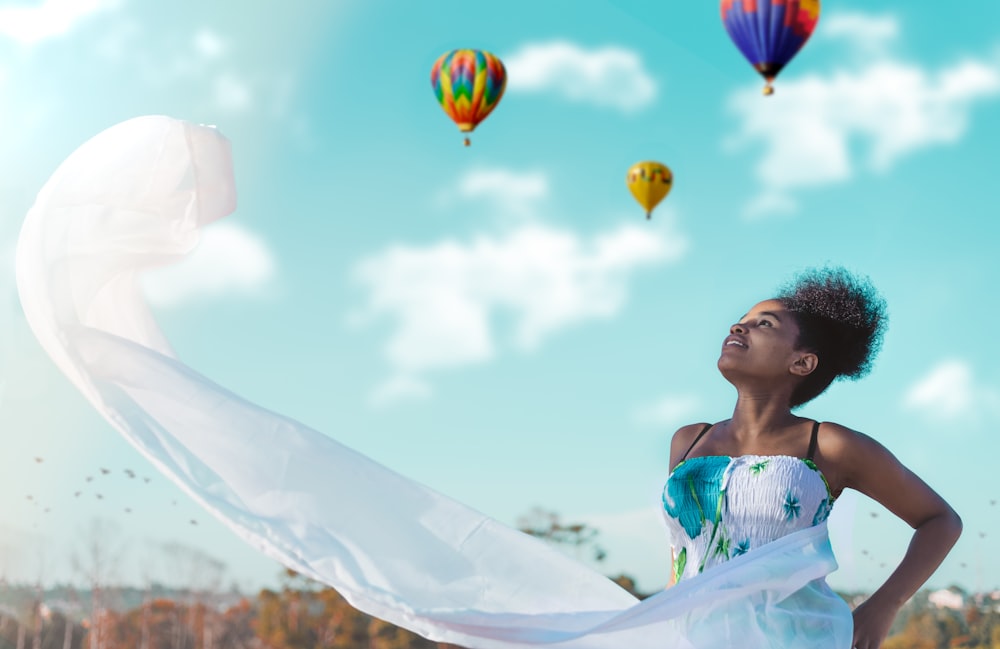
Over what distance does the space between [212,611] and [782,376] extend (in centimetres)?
4804

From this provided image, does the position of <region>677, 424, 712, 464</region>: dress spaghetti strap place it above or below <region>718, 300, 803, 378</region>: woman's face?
below

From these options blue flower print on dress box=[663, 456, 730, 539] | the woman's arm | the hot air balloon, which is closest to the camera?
the woman's arm

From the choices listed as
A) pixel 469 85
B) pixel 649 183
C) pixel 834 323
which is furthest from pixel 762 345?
pixel 649 183

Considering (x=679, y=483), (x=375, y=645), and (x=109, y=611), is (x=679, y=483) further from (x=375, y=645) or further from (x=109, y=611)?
(x=109, y=611)

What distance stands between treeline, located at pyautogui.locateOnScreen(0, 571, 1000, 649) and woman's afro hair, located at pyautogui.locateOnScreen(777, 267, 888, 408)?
39.9 m

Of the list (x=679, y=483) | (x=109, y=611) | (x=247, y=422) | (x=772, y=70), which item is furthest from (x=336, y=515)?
(x=109, y=611)

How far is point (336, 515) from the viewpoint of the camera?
308cm

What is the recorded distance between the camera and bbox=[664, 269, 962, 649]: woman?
120 inches

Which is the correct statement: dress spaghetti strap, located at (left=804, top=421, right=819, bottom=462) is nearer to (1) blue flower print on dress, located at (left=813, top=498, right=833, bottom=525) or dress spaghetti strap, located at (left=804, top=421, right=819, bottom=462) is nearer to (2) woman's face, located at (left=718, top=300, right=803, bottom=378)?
(1) blue flower print on dress, located at (left=813, top=498, right=833, bottom=525)

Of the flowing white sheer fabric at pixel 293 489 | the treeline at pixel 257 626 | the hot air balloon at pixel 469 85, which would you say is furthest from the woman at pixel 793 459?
the treeline at pixel 257 626

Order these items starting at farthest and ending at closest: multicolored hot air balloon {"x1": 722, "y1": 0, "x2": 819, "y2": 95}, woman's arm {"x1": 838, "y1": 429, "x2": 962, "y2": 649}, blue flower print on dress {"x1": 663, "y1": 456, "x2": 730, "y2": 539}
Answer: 1. multicolored hot air balloon {"x1": 722, "y1": 0, "x2": 819, "y2": 95}
2. blue flower print on dress {"x1": 663, "y1": 456, "x2": 730, "y2": 539}
3. woman's arm {"x1": 838, "y1": 429, "x2": 962, "y2": 649}

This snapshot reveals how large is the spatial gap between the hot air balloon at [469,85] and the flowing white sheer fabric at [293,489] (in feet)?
75.2

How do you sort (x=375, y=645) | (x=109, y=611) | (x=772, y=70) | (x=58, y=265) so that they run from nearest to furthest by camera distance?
(x=58, y=265), (x=772, y=70), (x=375, y=645), (x=109, y=611)

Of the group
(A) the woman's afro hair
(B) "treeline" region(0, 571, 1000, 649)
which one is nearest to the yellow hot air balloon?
(B) "treeline" region(0, 571, 1000, 649)
